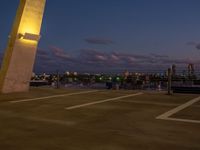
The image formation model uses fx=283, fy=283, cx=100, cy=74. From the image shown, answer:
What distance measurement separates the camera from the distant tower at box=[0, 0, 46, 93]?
9.92 m

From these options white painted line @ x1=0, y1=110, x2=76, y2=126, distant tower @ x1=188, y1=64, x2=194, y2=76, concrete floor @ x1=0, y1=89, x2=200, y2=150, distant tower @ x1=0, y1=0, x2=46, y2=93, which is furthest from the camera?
distant tower @ x1=188, y1=64, x2=194, y2=76

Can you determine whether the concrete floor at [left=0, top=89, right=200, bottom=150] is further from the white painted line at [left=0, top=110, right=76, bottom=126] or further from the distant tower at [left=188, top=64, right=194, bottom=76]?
the distant tower at [left=188, top=64, right=194, bottom=76]

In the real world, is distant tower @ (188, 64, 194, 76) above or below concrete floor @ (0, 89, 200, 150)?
above

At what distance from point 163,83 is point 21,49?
8.92 metres

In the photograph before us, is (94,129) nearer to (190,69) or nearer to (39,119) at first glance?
(39,119)

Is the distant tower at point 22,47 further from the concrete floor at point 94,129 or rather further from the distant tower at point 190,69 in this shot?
the distant tower at point 190,69

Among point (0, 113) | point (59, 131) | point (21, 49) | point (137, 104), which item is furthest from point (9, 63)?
point (59, 131)

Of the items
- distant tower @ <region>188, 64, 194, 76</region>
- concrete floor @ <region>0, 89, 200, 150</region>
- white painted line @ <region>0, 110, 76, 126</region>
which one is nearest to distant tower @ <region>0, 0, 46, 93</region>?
concrete floor @ <region>0, 89, 200, 150</region>

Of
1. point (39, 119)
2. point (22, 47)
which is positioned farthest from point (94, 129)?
point (22, 47)

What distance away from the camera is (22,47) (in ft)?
33.7

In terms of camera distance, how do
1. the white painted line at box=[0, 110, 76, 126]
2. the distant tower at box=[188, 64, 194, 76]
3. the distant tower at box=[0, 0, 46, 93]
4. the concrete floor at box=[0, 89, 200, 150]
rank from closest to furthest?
1. the concrete floor at box=[0, 89, 200, 150]
2. the white painted line at box=[0, 110, 76, 126]
3. the distant tower at box=[0, 0, 46, 93]
4. the distant tower at box=[188, 64, 194, 76]

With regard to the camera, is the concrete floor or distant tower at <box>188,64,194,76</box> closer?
the concrete floor

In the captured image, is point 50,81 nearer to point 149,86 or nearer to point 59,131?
point 149,86

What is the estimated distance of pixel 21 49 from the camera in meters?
10.2
